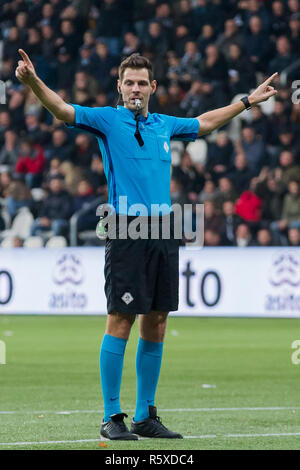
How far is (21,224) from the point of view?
21438 mm

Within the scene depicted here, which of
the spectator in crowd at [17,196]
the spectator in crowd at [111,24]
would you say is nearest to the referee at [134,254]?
the spectator in crowd at [17,196]

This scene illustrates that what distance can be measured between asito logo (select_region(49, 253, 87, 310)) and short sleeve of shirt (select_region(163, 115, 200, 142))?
1136cm

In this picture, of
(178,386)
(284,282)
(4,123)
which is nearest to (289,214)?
(284,282)

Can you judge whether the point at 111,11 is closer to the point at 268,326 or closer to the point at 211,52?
the point at 211,52

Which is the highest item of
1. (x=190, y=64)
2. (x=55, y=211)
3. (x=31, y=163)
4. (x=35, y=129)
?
(x=190, y=64)

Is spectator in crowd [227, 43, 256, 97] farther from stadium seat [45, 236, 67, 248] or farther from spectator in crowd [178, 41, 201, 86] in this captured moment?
stadium seat [45, 236, 67, 248]

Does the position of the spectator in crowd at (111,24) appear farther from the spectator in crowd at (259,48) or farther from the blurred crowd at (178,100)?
the spectator in crowd at (259,48)

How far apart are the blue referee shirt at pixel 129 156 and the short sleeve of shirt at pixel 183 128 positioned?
23 centimetres

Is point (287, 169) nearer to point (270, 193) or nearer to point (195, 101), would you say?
point (270, 193)

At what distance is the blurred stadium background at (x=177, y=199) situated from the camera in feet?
38.0

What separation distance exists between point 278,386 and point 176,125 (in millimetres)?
3530

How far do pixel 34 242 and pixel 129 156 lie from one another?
540 inches

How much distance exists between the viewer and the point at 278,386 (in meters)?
10.2

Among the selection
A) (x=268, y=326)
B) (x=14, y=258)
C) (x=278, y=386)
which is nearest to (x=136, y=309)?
(x=278, y=386)
